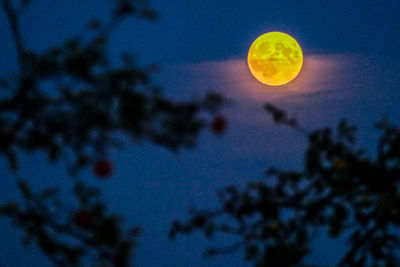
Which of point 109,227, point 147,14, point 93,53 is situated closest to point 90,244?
point 109,227

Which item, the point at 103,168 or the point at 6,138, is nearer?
the point at 6,138

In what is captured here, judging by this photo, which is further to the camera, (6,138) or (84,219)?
(84,219)

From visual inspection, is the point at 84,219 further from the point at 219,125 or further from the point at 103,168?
the point at 219,125

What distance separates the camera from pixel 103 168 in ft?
15.2

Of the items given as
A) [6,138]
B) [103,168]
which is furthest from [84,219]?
[6,138]

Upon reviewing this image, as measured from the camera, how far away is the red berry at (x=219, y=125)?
4.16 meters

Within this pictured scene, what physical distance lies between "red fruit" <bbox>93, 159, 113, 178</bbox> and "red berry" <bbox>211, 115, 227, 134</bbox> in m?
1.06

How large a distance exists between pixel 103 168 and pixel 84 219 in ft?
1.63

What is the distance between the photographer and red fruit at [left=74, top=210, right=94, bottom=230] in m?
4.67

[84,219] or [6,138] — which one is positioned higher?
[6,138]

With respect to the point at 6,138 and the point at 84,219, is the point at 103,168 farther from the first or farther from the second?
the point at 6,138

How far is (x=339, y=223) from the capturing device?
6.30 metres

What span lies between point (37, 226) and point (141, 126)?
1761mm

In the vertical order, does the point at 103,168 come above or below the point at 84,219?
above
